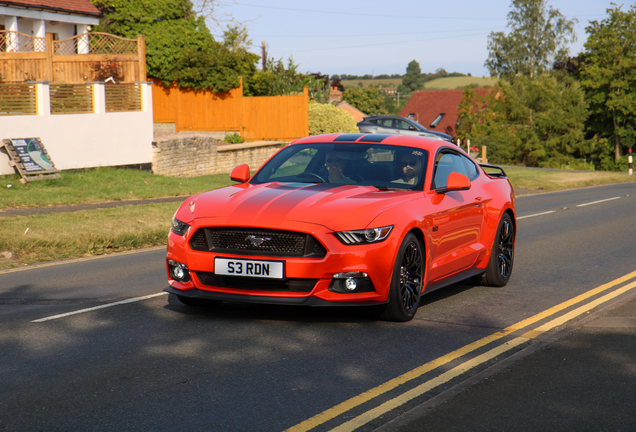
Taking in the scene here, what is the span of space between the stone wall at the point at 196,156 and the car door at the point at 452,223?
622 inches

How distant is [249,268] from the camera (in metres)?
6.02

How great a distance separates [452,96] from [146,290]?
82859 millimetres

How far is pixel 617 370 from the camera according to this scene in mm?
5148

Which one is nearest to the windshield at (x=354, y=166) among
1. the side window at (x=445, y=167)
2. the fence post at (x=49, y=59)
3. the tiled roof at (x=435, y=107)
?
the side window at (x=445, y=167)

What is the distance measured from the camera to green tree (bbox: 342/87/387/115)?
284 feet

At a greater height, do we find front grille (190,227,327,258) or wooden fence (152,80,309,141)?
wooden fence (152,80,309,141)

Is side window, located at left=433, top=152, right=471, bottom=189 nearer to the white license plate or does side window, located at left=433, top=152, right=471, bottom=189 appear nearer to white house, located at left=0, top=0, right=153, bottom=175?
the white license plate

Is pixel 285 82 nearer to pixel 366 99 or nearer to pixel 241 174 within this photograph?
pixel 241 174

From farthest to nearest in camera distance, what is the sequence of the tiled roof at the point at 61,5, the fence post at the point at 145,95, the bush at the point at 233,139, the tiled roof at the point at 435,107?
the tiled roof at the point at 435,107, the bush at the point at 233,139, the tiled roof at the point at 61,5, the fence post at the point at 145,95

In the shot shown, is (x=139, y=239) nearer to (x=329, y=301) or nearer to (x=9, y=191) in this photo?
(x=9, y=191)

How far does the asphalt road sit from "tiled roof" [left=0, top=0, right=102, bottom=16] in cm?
2246

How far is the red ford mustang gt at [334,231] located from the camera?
19.7 ft

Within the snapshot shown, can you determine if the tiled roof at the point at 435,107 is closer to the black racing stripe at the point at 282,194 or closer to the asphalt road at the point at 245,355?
the asphalt road at the point at 245,355

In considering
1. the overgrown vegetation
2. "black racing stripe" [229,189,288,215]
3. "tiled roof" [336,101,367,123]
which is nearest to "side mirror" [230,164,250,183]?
"black racing stripe" [229,189,288,215]
